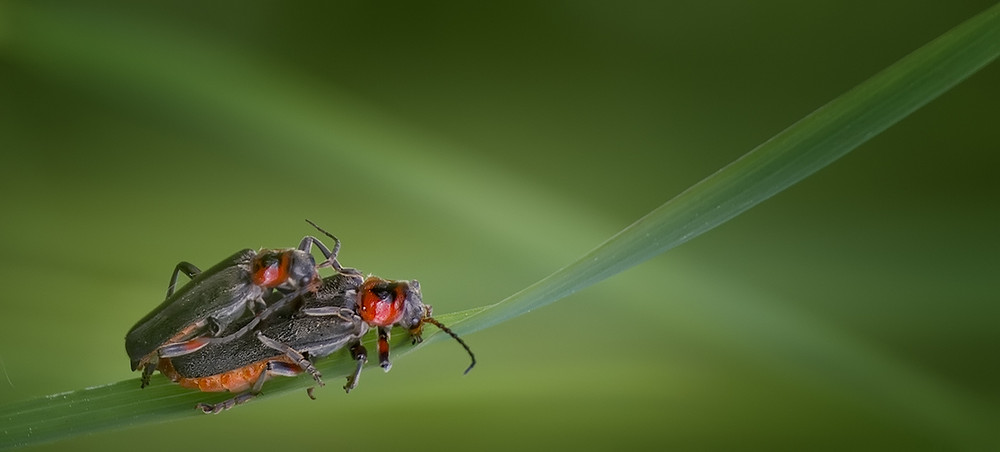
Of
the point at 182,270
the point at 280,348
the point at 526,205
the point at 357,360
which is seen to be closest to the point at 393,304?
the point at 357,360

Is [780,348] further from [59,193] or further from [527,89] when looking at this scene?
[59,193]

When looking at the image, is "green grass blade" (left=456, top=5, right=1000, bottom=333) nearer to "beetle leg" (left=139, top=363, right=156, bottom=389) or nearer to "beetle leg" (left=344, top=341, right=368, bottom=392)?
"beetle leg" (left=344, top=341, right=368, bottom=392)

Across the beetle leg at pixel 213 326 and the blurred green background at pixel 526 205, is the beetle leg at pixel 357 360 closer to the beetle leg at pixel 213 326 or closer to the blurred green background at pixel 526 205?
the blurred green background at pixel 526 205

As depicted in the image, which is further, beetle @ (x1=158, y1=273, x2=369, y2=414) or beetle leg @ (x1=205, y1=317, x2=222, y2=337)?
beetle leg @ (x1=205, y1=317, x2=222, y2=337)

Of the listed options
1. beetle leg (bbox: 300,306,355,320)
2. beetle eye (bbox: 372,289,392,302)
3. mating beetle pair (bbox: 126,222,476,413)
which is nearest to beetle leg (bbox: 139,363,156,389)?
mating beetle pair (bbox: 126,222,476,413)

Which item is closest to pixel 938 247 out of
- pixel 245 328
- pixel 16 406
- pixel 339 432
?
pixel 339 432

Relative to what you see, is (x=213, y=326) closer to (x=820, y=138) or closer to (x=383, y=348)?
(x=383, y=348)

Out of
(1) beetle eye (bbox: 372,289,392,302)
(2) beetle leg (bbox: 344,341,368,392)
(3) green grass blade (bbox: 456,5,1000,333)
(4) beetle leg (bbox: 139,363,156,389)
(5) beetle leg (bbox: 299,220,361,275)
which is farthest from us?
(5) beetle leg (bbox: 299,220,361,275)
